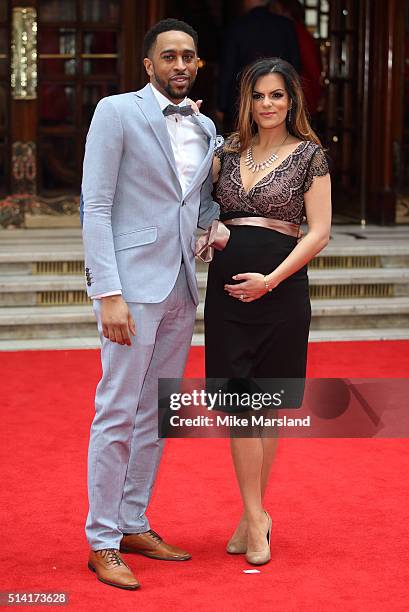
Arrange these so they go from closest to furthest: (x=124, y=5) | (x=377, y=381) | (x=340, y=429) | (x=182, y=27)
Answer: (x=182, y=27) → (x=340, y=429) → (x=377, y=381) → (x=124, y=5)

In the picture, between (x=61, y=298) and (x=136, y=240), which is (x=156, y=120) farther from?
(x=61, y=298)

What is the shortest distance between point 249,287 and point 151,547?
86 centimetres

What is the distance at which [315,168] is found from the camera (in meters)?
→ 3.71

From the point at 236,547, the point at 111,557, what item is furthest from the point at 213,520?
the point at 111,557

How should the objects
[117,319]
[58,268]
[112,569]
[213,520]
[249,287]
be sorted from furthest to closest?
[58,268] < [213,520] < [249,287] < [112,569] < [117,319]

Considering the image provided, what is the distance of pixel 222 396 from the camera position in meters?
3.78

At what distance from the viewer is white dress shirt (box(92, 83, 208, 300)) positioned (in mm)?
3600

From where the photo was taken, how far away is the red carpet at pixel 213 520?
3.52 metres

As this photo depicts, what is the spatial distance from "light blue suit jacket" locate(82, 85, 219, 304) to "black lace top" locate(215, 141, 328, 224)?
17cm

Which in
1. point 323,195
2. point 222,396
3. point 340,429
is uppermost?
point 323,195

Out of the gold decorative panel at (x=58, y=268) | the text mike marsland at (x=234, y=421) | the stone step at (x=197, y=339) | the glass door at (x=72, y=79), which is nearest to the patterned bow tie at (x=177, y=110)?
the text mike marsland at (x=234, y=421)

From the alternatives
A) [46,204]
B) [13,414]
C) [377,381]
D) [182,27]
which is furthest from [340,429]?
[46,204]

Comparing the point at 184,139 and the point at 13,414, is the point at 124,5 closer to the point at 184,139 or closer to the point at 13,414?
the point at 13,414

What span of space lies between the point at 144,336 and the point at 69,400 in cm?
252
